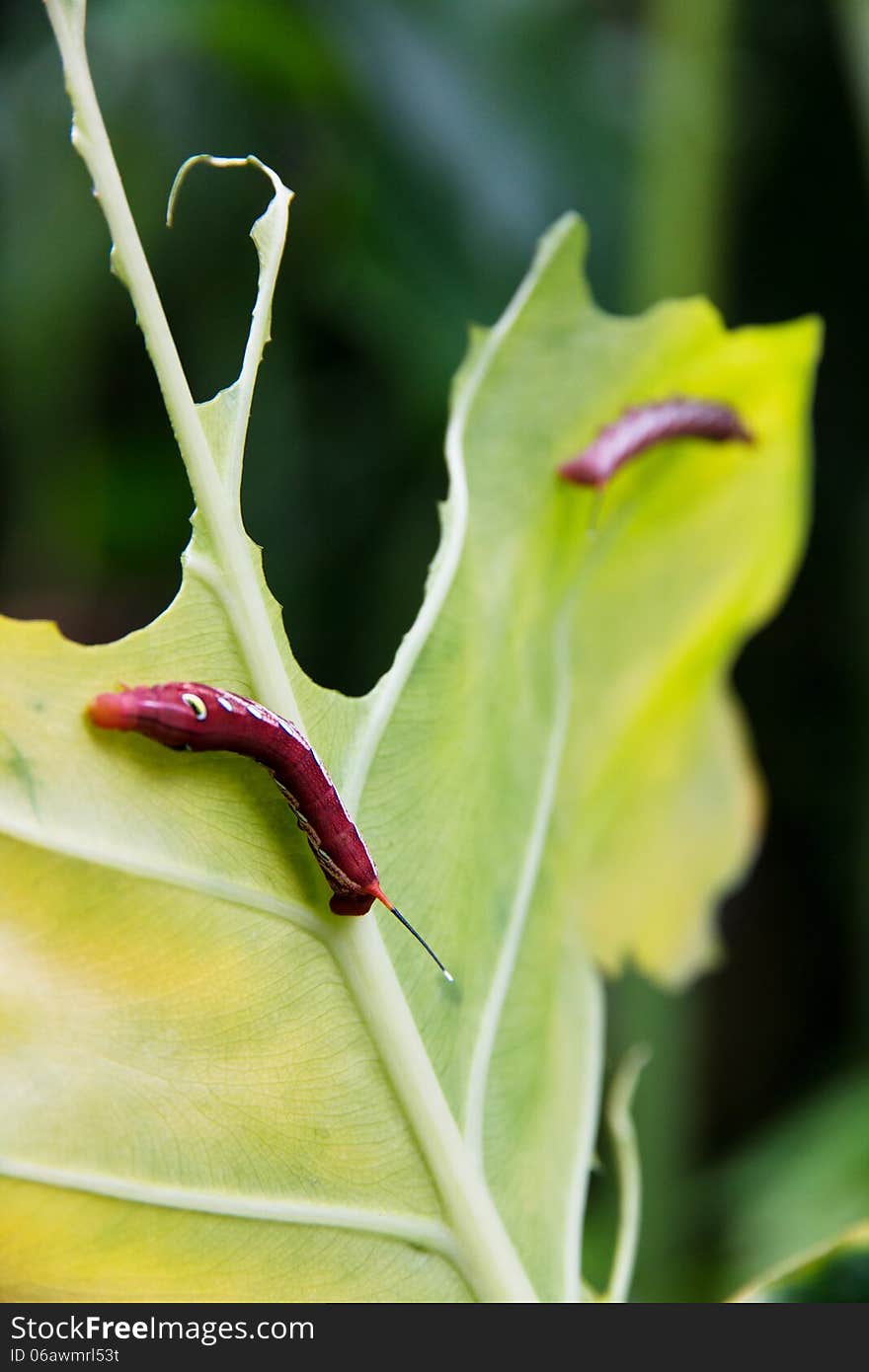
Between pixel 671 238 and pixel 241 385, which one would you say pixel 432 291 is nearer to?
pixel 671 238

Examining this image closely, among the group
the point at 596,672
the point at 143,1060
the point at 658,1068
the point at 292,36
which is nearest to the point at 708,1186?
the point at 658,1068

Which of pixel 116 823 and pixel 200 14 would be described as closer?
pixel 116 823

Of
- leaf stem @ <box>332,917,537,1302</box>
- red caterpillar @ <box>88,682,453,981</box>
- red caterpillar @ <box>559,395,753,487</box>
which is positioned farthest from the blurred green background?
red caterpillar @ <box>88,682,453,981</box>

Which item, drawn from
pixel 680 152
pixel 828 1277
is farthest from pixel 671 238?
pixel 828 1277

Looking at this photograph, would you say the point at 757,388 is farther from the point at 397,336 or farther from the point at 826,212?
the point at 826,212

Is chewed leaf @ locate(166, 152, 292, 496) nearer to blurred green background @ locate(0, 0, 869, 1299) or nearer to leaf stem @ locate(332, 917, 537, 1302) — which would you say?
leaf stem @ locate(332, 917, 537, 1302)

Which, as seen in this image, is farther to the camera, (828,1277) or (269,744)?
(828,1277)

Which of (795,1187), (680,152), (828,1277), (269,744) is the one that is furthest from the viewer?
(680,152)
